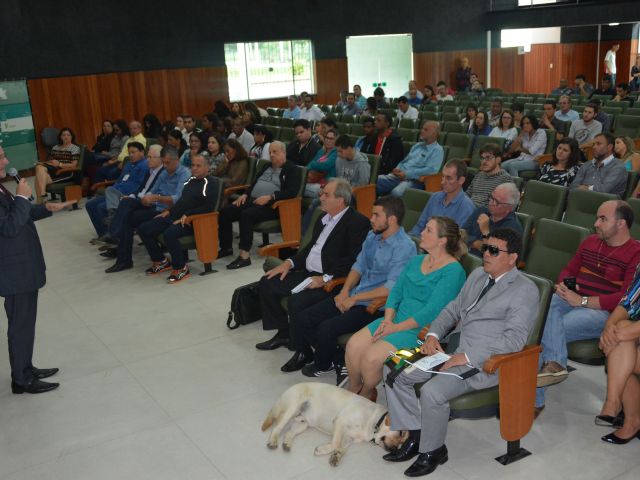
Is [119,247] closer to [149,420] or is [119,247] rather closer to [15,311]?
[15,311]

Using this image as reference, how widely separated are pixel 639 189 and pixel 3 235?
4803 mm

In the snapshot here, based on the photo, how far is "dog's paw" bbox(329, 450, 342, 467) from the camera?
3.51 metres

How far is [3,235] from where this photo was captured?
4.27 m

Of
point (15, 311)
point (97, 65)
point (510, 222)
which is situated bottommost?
point (15, 311)

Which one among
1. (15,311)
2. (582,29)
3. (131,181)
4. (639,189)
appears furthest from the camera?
(582,29)

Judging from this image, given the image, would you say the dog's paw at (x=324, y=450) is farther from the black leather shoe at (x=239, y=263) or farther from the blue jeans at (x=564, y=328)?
the black leather shoe at (x=239, y=263)

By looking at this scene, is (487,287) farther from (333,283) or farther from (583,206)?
(583,206)

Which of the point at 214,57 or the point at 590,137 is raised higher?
the point at 214,57

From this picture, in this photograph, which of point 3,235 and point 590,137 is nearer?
point 3,235

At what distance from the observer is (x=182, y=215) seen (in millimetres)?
6723

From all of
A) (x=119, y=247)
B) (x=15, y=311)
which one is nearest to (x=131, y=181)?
(x=119, y=247)

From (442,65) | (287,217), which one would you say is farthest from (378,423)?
(442,65)

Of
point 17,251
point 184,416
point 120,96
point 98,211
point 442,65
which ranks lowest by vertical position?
point 184,416

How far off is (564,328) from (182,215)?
400 centimetres
